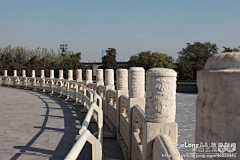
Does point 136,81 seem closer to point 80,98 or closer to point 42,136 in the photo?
point 42,136

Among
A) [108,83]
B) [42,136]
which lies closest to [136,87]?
[42,136]

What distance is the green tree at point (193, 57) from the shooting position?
1656 inches

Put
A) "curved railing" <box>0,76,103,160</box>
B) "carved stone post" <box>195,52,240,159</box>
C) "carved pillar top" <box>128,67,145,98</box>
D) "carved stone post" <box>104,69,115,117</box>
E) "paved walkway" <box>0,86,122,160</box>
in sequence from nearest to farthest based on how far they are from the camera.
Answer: "carved stone post" <box>195,52,240,159</box> → "curved railing" <box>0,76,103,160</box> → "paved walkway" <box>0,86,122,160</box> → "carved pillar top" <box>128,67,145,98</box> → "carved stone post" <box>104,69,115,117</box>

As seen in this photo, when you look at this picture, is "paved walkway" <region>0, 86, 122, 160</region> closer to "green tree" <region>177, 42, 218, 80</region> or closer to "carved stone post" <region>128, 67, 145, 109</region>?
"carved stone post" <region>128, 67, 145, 109</region>

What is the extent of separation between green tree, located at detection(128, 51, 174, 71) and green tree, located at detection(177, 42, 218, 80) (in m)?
3.38

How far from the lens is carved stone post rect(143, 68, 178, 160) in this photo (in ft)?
10.8

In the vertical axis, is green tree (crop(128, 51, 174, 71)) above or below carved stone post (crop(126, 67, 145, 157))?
above

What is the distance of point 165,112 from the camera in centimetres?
331

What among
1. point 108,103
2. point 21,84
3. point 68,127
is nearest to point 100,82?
point 108,103

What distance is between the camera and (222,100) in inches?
53.2

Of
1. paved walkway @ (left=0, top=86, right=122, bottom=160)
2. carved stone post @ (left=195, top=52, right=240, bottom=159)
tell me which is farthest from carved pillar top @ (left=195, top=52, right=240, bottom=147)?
paved walkway @ (left=0, top=86, right=122, bottom=160)

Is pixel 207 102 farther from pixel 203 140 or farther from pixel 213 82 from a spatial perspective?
pixel 203 140

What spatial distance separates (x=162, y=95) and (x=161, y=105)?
0.45 ft

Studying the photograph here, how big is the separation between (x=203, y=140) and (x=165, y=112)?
182 cm
